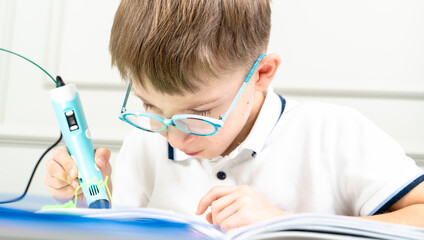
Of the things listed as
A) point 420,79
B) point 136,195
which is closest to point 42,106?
point 136,195

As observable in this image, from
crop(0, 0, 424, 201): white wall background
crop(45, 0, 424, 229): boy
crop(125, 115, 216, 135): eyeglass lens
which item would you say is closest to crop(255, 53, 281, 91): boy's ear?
crop(45, 0, 424, 229): boy

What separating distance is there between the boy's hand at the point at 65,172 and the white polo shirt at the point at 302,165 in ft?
0.50

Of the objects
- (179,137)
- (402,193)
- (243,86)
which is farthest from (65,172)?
(402,193)

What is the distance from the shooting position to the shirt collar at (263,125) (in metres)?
0.80

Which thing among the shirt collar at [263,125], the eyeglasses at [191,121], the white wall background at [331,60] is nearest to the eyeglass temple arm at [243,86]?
the eyeglasses at [191,121]

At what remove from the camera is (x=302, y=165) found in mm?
835

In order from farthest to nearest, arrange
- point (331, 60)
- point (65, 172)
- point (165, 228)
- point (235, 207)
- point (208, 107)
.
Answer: point (331, 60), point (65, 172), point (208, 107), point (235, 207), point (165, 228)

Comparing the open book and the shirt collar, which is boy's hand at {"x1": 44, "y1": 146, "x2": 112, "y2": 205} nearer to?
the shirt collar

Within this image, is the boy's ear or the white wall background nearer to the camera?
the boy's ear

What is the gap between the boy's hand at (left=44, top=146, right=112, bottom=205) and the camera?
0.75m

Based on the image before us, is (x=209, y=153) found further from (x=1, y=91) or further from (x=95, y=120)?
(x=1, y=91)

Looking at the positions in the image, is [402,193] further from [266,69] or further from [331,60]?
[331,60]

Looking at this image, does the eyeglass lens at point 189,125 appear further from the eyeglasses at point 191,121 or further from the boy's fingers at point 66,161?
the boy's fingers at point 66,161

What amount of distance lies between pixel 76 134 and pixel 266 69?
0.33 m
